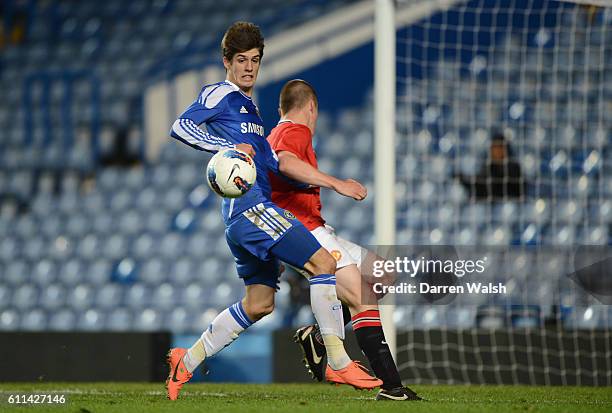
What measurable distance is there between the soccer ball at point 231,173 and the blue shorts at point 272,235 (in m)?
0.22

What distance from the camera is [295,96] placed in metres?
5.14

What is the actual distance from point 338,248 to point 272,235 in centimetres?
54

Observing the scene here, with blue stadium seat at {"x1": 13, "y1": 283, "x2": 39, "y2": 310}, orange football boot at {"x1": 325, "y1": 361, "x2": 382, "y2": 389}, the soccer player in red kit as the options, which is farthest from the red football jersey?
blue stadium seat at {"x1": 13, "y1": 283, "x2": 39, "y2": 310}

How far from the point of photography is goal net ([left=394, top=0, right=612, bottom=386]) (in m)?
7.42

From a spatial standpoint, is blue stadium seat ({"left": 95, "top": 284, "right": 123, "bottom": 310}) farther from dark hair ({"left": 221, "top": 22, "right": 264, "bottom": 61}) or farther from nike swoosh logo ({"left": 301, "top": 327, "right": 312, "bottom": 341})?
dark hair ({"left": 221, "top": 22, "right": 264, "bottom": 61})

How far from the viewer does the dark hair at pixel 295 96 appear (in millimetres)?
5129

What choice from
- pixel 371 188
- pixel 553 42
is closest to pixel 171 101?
pixel 371 188

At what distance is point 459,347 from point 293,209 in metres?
2.78

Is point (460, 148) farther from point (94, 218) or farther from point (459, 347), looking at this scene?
point (94, 218)

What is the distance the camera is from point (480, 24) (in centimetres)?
1020

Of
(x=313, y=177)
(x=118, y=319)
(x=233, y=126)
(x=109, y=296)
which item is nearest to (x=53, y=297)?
(x=109, y=296)

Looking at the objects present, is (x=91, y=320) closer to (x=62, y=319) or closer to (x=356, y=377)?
(x=62, y=319)

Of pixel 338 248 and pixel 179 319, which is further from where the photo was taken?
pixel 179 319

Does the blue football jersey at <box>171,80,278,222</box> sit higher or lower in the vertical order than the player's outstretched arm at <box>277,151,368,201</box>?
higher
